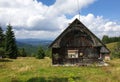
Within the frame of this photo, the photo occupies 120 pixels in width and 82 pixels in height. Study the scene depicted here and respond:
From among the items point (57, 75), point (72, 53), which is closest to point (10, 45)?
point (72, 53)

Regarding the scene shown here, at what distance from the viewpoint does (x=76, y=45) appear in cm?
3569

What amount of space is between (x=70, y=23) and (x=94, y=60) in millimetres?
6857

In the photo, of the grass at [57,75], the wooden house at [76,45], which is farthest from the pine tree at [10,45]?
the grass at [57,75]

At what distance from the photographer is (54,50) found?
3559 centimetres

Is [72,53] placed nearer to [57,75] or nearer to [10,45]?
A: [57,75]

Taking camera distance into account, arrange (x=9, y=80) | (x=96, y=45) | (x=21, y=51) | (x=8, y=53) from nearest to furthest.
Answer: (x=9, y=80) → (x=96, y=45) → (x=8, y=53) → (x=21, y=51)

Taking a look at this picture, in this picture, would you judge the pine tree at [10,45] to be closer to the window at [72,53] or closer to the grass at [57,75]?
the window at [72,53]

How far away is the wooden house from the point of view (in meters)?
35.5

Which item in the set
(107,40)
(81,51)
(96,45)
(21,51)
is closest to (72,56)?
(81,51)

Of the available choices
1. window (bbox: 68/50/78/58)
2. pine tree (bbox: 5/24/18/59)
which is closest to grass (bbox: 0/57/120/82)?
window (bbox: 68/50/78/58)

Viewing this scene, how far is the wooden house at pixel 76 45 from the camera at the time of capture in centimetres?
3547

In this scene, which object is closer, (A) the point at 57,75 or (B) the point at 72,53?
(A) the point at 57,75

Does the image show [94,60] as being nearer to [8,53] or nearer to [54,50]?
[54,50]

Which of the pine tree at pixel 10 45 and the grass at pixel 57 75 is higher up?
the pine tree at pixel 10 45
